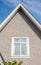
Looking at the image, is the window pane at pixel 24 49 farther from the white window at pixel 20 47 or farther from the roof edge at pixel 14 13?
the roof edge at pixel 14 13

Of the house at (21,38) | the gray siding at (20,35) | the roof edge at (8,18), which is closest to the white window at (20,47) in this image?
the house at (21,38)

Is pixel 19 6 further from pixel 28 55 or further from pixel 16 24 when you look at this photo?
pixel 28 55

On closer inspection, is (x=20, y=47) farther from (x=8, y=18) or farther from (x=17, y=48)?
(x=8, y=18)

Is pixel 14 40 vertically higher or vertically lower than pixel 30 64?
higher

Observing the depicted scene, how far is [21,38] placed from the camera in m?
22.1

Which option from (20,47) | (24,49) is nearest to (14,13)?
(20,47)

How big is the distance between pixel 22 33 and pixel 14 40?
1.19 m

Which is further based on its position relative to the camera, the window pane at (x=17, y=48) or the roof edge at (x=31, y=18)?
the roof edge at (x=31, y=18)

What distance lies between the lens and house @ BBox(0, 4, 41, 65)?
21.6 meters

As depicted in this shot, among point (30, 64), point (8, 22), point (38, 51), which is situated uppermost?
point (8, 22)

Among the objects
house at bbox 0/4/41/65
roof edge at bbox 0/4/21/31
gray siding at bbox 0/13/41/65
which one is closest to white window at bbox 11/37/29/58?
house at bbox 0/4/41/65

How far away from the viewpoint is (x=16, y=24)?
73.9 ft

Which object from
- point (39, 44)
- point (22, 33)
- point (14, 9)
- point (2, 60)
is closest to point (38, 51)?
point (39, 44)

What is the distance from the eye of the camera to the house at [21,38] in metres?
21.6
